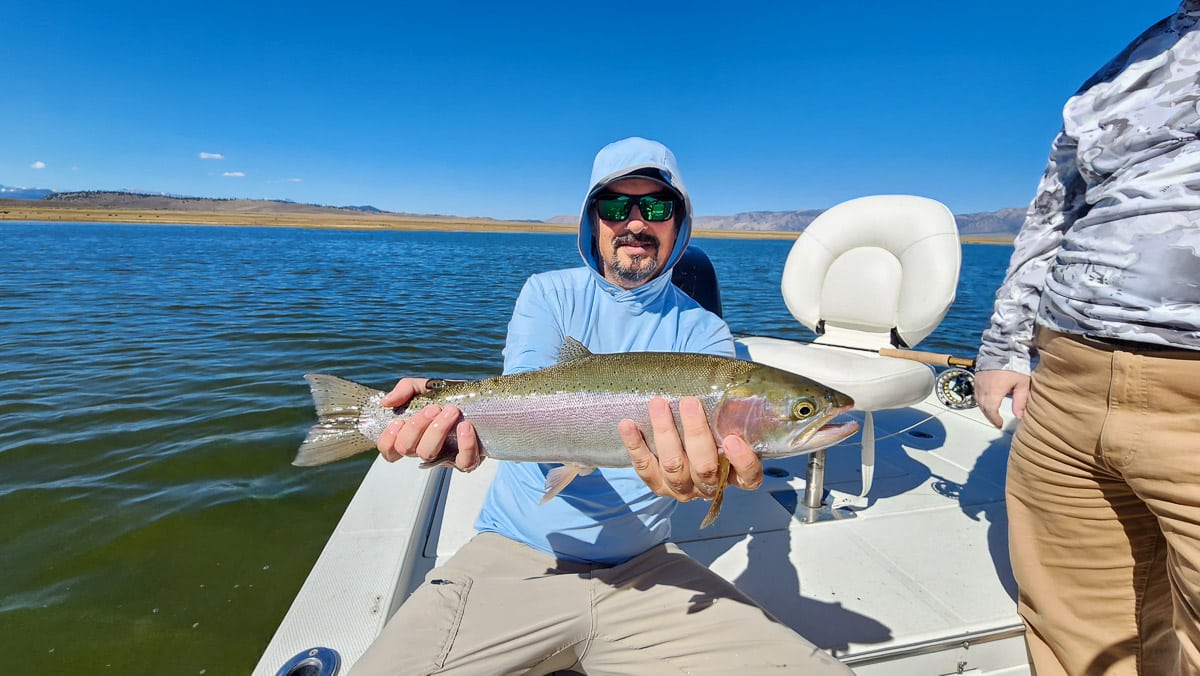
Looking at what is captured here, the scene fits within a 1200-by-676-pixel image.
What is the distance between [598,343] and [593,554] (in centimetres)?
130

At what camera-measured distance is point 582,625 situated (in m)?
2.54

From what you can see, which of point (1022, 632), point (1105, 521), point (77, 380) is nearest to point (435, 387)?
point (1105, 521)

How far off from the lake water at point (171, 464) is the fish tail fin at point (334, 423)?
8.24ft

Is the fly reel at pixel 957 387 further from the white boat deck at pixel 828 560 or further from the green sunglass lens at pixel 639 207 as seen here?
the green sunglass lens at pixel 639 207

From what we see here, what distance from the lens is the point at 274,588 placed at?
4734 millimetres

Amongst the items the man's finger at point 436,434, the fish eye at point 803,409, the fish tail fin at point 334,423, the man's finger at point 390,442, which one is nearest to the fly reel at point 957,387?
the fish eye at point 803,409

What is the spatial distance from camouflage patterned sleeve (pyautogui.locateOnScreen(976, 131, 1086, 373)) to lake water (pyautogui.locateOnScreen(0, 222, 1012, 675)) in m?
5.62

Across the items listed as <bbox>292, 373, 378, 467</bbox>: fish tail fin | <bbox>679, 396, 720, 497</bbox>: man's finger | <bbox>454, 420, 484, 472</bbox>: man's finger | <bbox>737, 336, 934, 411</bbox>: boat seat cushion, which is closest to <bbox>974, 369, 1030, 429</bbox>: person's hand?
<bbox>737, 336, 934, 411</bbox>: boat seat cushion

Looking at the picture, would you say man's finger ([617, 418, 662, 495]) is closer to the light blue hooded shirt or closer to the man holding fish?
the man holding fish

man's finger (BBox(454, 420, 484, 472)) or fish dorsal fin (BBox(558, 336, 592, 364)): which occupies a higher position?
fish dorsal fin (BBox(558, 336, 592, 364))

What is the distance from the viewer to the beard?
11.5ft

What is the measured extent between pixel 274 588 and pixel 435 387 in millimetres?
A: 3429

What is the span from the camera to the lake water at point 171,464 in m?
4.24

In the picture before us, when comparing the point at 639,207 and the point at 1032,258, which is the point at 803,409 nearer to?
the point at 1032,258
